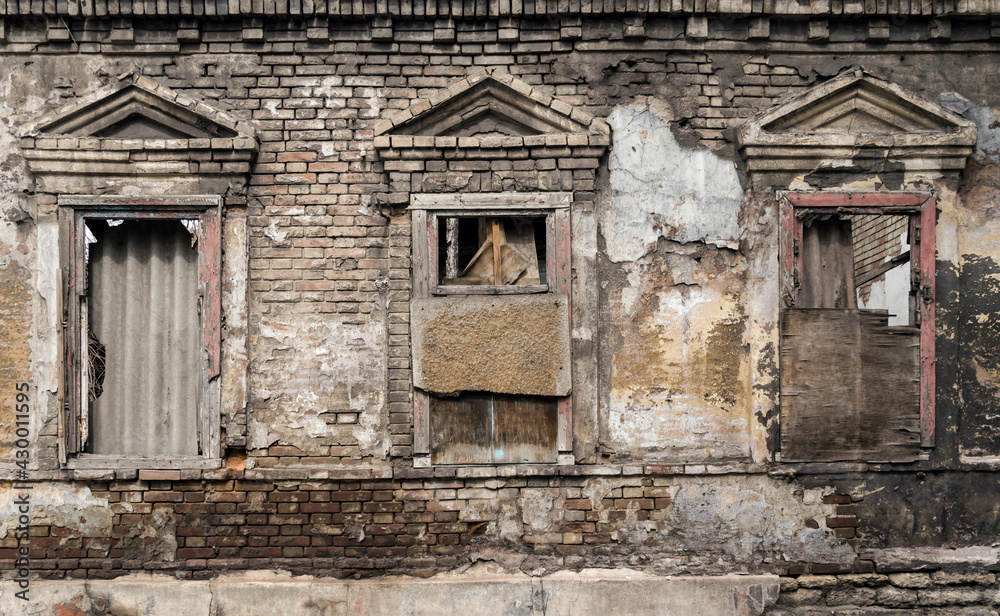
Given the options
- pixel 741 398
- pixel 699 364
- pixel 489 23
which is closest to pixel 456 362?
pixel 699 364

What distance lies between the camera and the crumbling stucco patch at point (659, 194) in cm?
406

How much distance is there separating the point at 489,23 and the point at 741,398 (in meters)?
3.03

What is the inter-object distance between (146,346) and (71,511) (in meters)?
1.15

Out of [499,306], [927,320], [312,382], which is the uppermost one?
[499,306]

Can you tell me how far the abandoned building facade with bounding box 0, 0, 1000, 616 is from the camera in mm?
3959

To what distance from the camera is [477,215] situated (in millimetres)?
4016

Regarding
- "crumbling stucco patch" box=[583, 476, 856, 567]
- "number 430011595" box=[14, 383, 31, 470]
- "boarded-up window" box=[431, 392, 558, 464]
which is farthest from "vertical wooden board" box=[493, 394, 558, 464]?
"number 430011595" box=[14, 383, 31, 470]

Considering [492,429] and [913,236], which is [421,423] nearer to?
[492,429]

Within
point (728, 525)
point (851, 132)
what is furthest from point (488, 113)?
point (728, 525)

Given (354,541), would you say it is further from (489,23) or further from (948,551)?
(948,551)

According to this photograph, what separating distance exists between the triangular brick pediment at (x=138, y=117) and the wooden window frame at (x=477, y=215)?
4.17 ft

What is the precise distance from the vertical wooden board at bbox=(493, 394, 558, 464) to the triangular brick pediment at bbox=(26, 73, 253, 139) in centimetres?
245

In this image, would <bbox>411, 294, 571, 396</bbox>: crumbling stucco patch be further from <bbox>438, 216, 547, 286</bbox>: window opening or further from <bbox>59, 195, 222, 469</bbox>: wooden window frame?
<bbox>59, 195, 222, 469</bbox>: wooden window frame

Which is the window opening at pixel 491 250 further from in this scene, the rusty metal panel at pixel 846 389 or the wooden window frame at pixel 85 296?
the rusty metal panel at pixel 846 389
